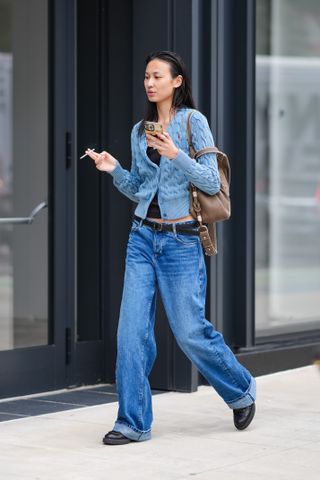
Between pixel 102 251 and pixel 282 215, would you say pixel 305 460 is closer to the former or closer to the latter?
pixel 102 251

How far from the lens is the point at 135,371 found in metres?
6.34

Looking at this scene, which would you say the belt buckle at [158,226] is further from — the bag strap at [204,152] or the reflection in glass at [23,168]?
the reflection in glass at [23,168]

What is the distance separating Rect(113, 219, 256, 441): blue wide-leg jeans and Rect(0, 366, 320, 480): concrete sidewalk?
0.66ft

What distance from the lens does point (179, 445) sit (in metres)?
6.30

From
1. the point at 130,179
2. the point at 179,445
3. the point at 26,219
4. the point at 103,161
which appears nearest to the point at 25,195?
the point at 26,219

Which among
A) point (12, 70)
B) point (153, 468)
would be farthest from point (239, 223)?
point (153, 468)

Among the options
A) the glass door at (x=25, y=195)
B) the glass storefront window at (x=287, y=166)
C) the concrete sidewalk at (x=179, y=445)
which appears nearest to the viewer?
the concrete sidewalk at (x=179, y=445)

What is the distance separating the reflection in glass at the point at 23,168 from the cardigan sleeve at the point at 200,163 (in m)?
1.71

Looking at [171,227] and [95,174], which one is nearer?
[171,227]

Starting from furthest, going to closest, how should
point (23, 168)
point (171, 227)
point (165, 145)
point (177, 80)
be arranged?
1. point (23, 168)
2. point (177, 80)
3. point (171, 227)
4. point (165, 145)

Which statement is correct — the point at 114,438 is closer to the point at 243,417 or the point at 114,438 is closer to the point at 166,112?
the point at 243,417

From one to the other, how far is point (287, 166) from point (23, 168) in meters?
2.38

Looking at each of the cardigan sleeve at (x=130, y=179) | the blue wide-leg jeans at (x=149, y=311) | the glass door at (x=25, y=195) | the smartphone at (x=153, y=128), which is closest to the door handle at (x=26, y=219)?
the glass door at (x=25, y=195)

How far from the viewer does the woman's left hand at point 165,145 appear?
607 centimetres
